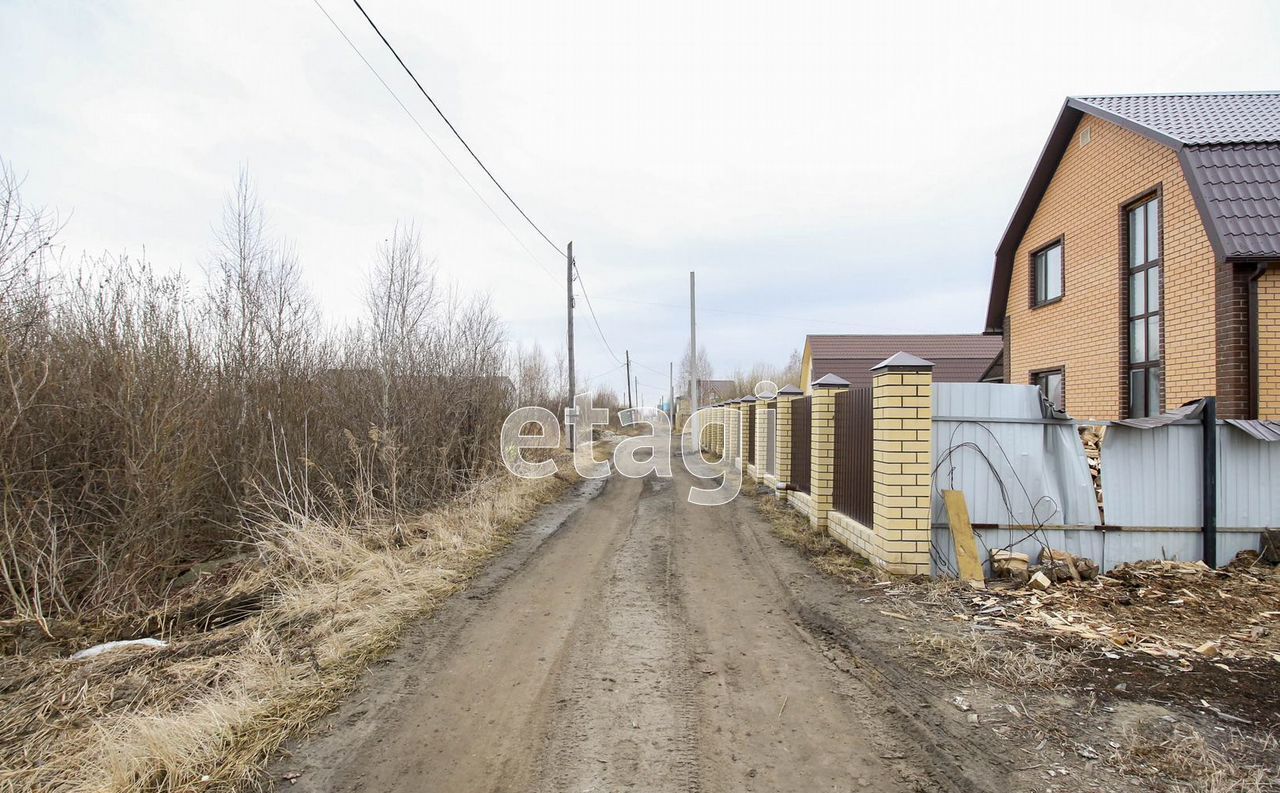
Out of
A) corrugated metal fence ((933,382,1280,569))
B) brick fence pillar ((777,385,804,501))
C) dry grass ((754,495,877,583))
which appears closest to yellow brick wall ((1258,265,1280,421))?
corrugated metal fence ((933,382,1280,569))

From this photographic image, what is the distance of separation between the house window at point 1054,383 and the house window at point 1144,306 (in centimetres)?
161

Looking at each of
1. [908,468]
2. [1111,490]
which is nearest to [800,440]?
[908,468]

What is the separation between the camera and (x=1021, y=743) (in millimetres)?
2967

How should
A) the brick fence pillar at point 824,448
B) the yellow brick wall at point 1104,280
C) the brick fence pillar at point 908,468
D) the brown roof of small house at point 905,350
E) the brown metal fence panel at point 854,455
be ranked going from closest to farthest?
the brick fence pillar at point 908,468 < the brown metal fence panel at point 854,455 < the yellow brick wall at point 1104,280 < the brick fence pillar at point 824,448 < the brown roof of small house at point 905,350

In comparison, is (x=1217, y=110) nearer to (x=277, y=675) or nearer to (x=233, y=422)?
(x=277, y=675)

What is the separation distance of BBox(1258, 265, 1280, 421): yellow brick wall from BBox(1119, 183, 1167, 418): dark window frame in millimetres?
1385

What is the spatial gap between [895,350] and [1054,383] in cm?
2275

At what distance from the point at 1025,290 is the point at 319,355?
12.9 metres

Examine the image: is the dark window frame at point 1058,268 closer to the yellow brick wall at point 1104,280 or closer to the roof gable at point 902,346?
the yellow brick wall at point 1104,280

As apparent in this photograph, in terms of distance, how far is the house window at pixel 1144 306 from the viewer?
8.59 metres

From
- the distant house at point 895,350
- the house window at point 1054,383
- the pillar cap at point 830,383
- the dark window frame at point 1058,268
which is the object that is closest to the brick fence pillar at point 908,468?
the pillar cap at point 830,383

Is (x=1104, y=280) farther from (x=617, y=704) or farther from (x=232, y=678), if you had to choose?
(x=232, y=678)

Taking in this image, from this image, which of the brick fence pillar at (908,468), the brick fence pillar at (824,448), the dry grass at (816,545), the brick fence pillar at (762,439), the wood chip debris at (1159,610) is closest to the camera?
the wood chip debris at (1159,610)

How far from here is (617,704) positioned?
350 cm
